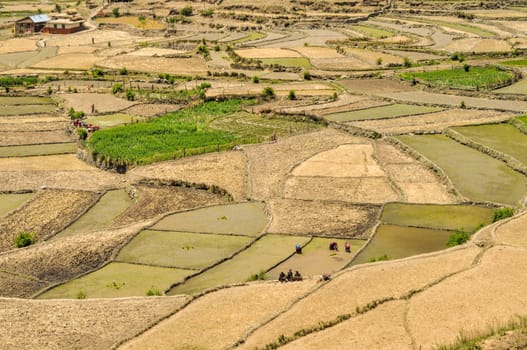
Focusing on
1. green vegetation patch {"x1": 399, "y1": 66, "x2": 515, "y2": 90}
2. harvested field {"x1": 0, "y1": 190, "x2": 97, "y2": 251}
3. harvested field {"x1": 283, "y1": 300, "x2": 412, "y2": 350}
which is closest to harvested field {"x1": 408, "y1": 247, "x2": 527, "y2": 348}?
harvested field {"x1": 283, "y1": 300, "x2": 412, "y2": 350}

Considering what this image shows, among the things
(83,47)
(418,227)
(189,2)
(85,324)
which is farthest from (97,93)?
(189,2)

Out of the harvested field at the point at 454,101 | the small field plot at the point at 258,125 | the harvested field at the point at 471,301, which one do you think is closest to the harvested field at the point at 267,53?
the harvested field at the point at 454,101

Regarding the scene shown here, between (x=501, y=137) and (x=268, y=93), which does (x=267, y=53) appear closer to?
(x=268, y=93)

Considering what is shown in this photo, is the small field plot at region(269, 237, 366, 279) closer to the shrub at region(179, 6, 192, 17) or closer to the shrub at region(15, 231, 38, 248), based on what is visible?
the shrub at region(15, 231, 38, 248)

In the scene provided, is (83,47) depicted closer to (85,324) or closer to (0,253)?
(0,253)

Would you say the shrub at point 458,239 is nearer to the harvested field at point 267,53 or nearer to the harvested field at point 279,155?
the harvested field at point 279,155
